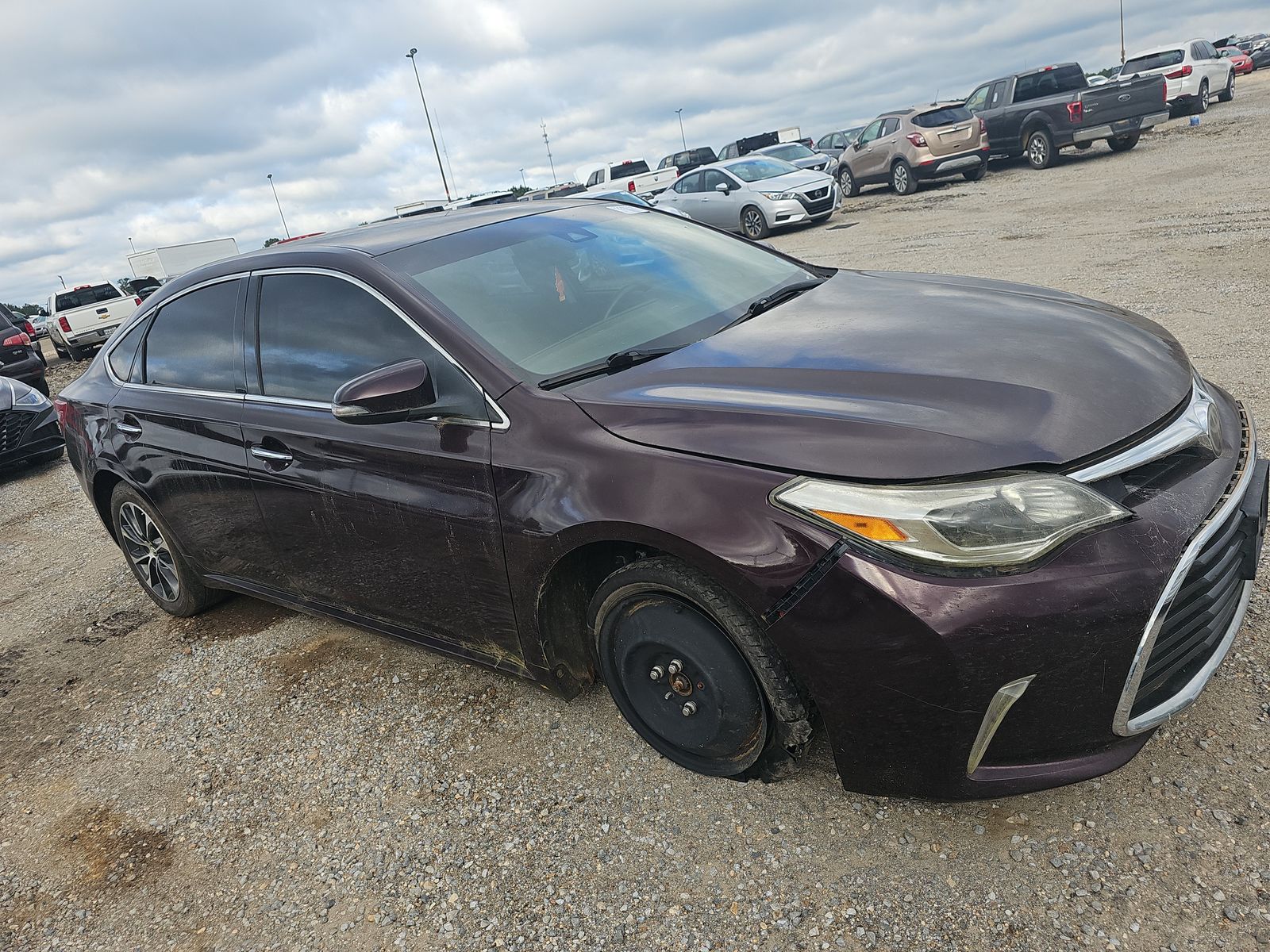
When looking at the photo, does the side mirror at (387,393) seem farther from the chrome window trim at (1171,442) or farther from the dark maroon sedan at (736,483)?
the chrome window trim at (1171,442)

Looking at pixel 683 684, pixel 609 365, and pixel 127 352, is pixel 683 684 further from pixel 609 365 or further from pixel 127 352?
pixel 127 352

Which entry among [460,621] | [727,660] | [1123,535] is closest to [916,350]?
[1123,535]

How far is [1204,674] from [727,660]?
1155mm

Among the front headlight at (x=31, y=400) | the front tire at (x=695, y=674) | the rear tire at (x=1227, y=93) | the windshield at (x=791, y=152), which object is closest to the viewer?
the front tire at (x=695, y=674)

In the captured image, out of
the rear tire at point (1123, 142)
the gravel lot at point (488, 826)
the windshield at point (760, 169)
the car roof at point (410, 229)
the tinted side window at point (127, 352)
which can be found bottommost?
the gravel lot at point (488, 826)

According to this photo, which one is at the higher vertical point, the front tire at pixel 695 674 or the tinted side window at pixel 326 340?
the tinted side window at pixel 326 340

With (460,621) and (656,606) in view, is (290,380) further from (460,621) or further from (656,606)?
(656,606)

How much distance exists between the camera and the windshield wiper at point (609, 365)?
263cm

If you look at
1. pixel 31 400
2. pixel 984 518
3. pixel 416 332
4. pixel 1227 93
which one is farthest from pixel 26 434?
pixel 1227 93

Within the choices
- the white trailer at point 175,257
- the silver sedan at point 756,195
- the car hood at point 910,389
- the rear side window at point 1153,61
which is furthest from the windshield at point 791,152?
the white trailer at point 175,257

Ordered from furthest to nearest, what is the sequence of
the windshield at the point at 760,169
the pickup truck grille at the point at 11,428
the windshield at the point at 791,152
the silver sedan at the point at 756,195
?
the windshield at the point at 791,152
the windshield at the point at 760,169
the silver sedan at the point at 756,195
the pickup truck grille at the point at 11,428

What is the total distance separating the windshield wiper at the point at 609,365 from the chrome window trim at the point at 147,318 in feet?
5.04

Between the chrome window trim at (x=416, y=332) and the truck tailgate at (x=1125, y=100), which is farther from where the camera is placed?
the truck tailgate at (x=1125, y=100)

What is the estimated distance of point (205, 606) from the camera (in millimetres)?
4469
